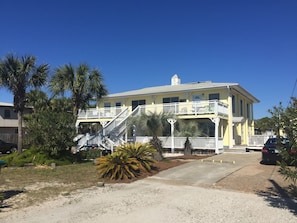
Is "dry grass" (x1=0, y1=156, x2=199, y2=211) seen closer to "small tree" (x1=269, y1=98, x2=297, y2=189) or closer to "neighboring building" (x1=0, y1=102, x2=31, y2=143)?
"small tree" (x1=269, y1=98, x2=297, y2=189)

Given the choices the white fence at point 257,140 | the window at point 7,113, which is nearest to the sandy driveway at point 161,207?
the white fence at point 257,140

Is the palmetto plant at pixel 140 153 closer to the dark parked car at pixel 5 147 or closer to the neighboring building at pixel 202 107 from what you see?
the neighboring building at pixel 202 107

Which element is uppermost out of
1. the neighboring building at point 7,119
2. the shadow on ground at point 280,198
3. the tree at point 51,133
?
the neighboring building at point 7,119

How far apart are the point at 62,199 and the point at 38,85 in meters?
13.1

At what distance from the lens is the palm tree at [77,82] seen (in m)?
19.3

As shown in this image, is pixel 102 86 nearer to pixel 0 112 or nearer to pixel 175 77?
pixel 175 77

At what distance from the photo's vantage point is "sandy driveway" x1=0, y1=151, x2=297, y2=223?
20.5 ft

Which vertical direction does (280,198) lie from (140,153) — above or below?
below

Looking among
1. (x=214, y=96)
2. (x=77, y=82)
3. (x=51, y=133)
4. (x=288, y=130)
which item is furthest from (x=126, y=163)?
(x=214, y=96)

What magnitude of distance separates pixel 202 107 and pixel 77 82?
10.5 meters

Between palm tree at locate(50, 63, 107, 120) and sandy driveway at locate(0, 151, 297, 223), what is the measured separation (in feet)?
36.1

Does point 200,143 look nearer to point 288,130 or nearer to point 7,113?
point 288,130

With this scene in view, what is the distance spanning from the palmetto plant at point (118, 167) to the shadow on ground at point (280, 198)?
4.96 meters

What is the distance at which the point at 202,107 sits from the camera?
78.7 ft
